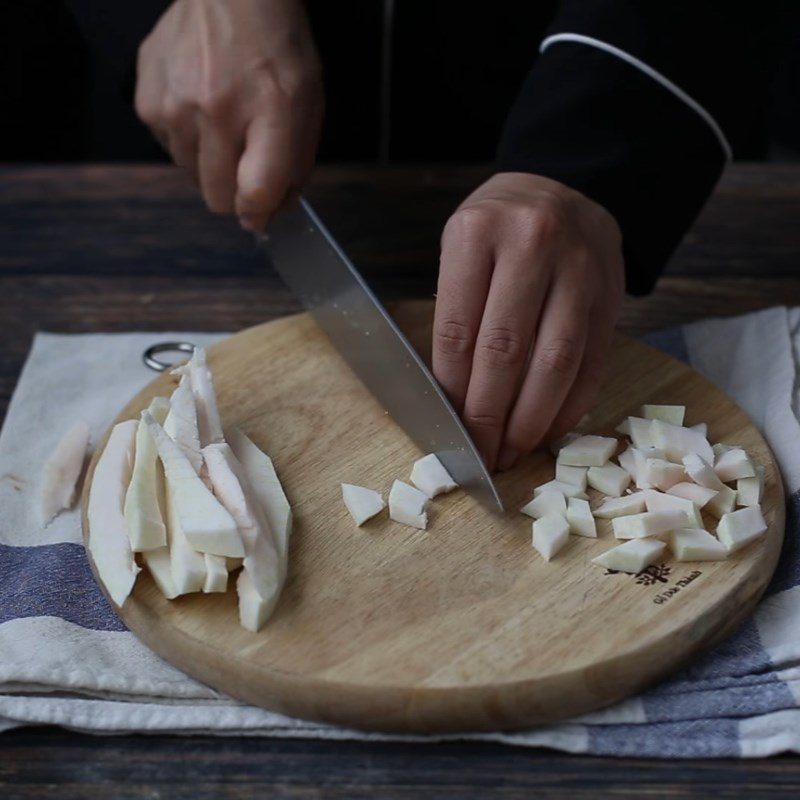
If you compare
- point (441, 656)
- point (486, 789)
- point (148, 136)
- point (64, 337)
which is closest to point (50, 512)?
point (64, 337)

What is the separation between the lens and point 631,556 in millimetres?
1369

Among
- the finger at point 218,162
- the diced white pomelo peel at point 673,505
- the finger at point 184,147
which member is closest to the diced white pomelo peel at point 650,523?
the diced white pomelo peel at point 673,505

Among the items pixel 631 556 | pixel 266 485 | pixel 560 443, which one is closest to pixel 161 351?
pixel 266 485

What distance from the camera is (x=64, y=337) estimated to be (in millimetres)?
1998

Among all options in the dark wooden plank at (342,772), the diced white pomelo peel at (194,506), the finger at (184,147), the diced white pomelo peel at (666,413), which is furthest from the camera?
the finger at (184,147)

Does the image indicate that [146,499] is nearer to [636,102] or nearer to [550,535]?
[550,535]

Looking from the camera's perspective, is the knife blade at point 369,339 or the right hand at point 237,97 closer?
the knife blade at point 369,339

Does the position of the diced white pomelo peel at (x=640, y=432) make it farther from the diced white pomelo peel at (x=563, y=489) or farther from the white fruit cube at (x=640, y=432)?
the diced white pomelo peel at (x=563, y=489)

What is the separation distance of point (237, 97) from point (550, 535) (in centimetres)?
93

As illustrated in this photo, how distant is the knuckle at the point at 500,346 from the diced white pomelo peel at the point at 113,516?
1.66 ft

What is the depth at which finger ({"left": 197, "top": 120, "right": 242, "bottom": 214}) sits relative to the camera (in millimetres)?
1859

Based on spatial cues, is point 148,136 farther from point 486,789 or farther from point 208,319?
point 486,789

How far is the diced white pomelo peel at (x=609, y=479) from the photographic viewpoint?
151 cm

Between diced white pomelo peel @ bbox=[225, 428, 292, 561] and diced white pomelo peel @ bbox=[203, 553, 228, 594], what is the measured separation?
3.5 inches
